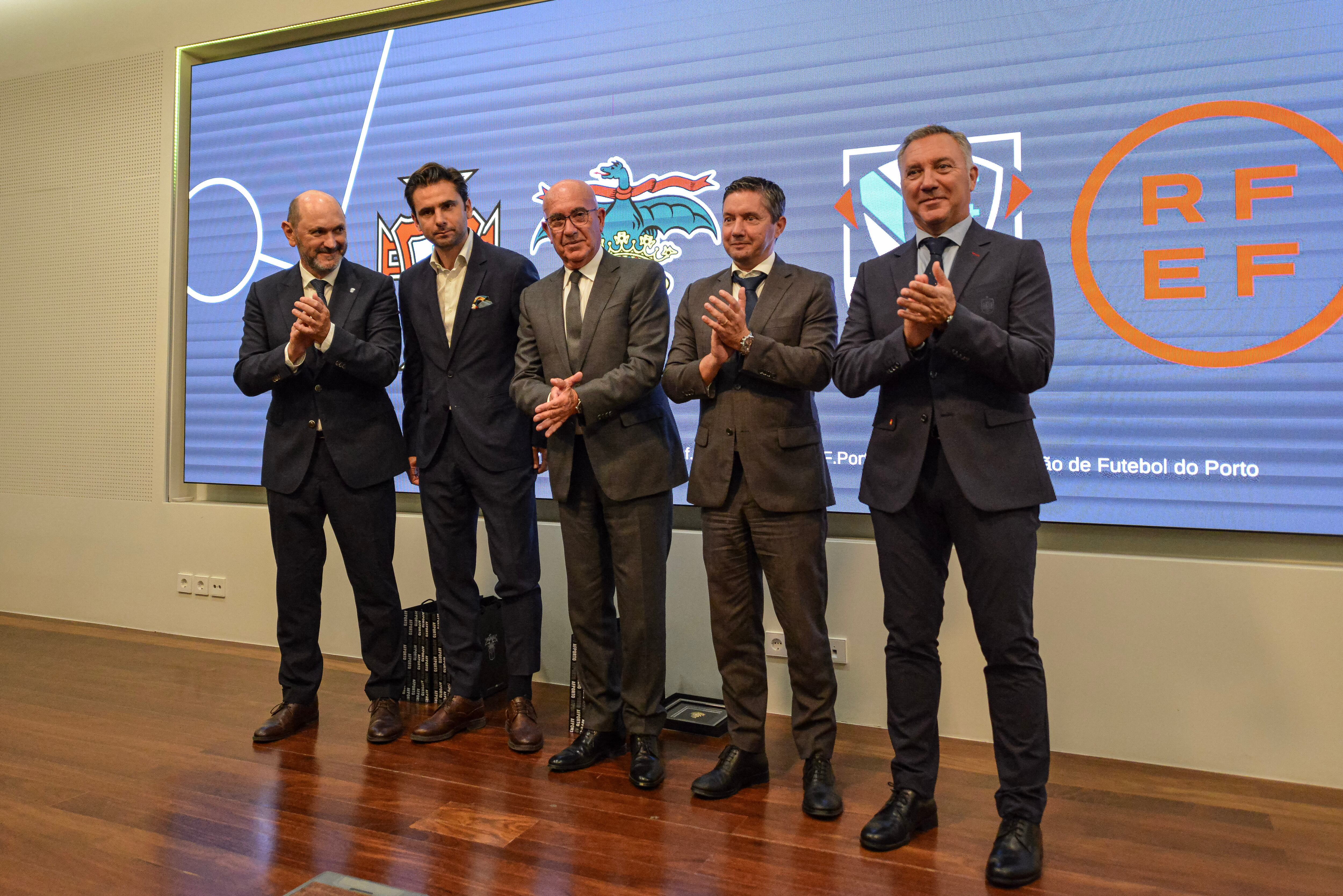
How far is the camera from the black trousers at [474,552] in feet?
11.1

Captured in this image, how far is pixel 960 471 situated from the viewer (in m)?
2.39

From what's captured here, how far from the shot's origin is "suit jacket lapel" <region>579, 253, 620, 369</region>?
3.08m

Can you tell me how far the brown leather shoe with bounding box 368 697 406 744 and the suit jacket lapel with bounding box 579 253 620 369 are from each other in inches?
58.1

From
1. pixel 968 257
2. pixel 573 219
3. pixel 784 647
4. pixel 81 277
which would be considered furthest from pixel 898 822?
pixel 81 277

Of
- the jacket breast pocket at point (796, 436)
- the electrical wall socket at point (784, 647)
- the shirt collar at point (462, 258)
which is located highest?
the shirt collar at point (462, 258)

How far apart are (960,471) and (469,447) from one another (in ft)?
5.65

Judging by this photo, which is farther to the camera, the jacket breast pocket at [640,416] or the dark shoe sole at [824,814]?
the jacket breast pocket at [640,416]

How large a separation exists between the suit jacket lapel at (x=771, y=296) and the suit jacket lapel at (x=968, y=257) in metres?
0.56

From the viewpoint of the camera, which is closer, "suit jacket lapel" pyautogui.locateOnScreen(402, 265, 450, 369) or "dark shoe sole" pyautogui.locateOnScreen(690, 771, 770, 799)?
"dark shoe sole" pyautogui.locateOnScreen(690, 771, 770, 799)

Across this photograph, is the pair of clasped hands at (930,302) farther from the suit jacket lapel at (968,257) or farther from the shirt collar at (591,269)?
the shirt collar at (591,269)

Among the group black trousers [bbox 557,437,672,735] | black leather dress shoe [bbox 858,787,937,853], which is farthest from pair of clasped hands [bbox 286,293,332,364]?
black leather dress shoe [bbox 858,787,937,853]

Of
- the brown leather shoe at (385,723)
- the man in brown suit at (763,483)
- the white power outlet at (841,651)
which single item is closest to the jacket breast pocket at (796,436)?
the man in brown suit at (763,483)

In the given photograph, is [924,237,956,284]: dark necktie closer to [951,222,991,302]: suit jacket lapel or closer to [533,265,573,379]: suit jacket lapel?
[951,222,991,302]: suit jacket lapel

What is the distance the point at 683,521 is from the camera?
4125mm
